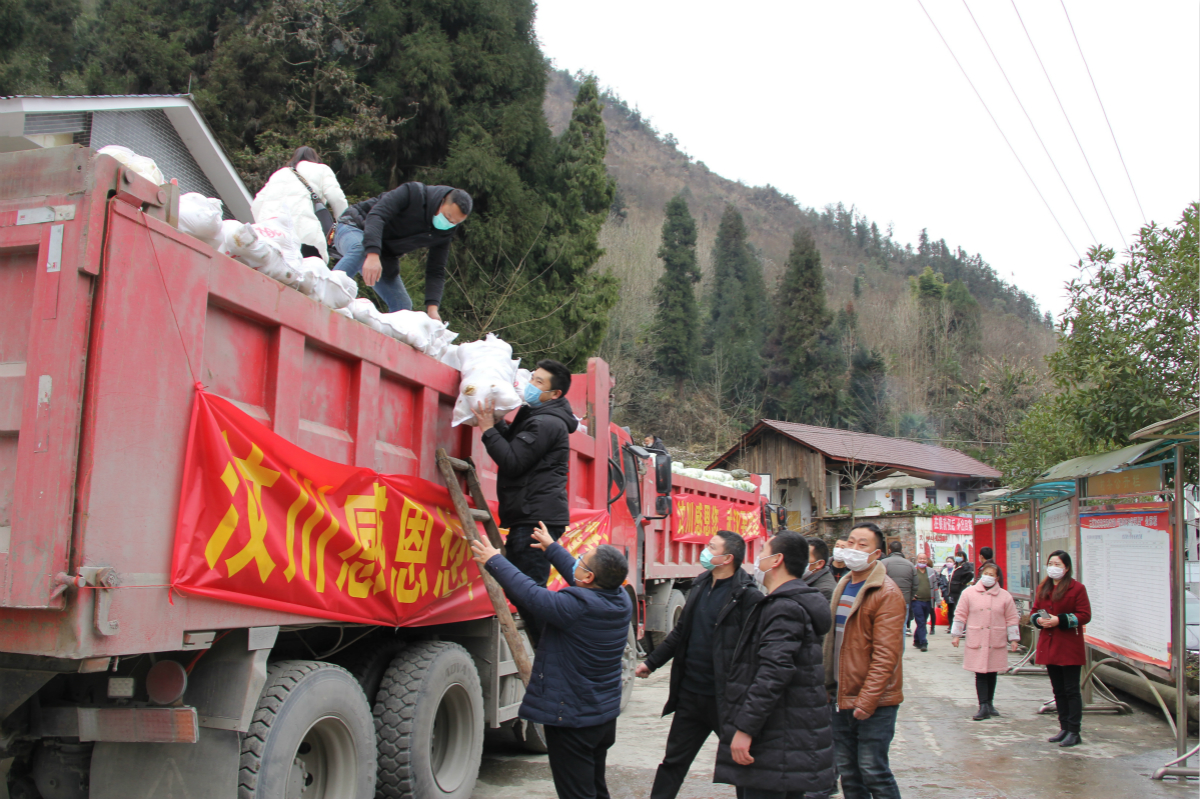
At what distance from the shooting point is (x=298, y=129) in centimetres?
1644

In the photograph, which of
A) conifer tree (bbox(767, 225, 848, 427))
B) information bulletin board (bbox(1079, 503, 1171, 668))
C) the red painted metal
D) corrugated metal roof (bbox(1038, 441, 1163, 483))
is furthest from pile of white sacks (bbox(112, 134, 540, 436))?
conifer tree (bbox(767, 225, 848, 427))

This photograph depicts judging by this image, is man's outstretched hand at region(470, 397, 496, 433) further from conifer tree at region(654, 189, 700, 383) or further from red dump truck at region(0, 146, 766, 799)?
conifer tree at region(654, 189, 700, 383)

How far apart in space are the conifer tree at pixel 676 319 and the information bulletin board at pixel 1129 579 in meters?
37.6

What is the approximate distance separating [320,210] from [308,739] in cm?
361

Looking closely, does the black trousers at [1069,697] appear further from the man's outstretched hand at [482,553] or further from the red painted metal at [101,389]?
the red painted metal at [101,389]

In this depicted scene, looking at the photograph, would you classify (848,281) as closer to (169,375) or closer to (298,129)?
(298,129)

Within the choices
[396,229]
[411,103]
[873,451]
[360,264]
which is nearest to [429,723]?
[360,264]

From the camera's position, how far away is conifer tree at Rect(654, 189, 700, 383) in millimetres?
46344

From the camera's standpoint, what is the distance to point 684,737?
4359 mm

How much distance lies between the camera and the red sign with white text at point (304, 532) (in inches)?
113

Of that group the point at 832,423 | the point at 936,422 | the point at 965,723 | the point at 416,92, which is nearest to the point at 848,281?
the point at 936,422

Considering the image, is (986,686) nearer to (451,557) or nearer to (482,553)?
(451,557)

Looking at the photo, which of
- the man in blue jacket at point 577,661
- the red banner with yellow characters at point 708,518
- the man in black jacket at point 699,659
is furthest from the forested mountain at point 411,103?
the man in blue jacket at point 577,661

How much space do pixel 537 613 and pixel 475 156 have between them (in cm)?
1465
